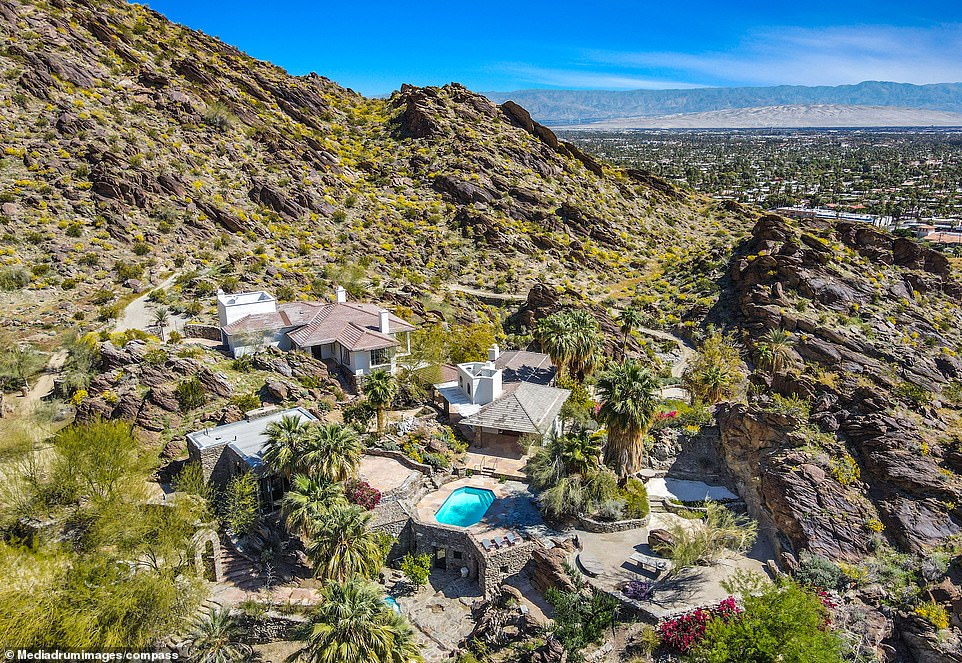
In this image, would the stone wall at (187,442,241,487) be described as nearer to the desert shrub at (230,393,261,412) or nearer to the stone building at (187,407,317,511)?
the stone building at (187,407,317,511)

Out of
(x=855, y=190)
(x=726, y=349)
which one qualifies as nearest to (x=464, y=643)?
(x=726, y=349)

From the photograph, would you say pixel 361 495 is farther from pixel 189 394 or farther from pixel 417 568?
pixel 189 394

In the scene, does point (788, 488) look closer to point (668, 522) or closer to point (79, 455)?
point (668, 522)

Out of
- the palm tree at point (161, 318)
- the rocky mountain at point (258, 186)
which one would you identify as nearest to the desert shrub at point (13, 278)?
the rocky mountain at point (258, 186)

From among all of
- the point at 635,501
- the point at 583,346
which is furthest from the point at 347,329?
the point at 635,501

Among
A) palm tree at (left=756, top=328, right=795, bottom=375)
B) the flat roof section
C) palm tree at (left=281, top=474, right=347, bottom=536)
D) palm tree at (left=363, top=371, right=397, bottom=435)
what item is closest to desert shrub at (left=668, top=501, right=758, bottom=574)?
palm tree at (left=281, top=474, right=347, bottom=536)

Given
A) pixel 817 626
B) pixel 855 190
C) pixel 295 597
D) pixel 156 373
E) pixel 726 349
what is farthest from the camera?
pixel 855 190

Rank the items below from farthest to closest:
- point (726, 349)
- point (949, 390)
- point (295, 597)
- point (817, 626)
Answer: point (726, 349) < point (949, 390) < point (295, 597) < point (817, 626)
